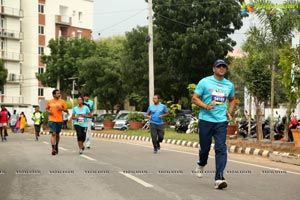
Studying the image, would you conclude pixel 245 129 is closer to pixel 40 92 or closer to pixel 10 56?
pixel 10 56

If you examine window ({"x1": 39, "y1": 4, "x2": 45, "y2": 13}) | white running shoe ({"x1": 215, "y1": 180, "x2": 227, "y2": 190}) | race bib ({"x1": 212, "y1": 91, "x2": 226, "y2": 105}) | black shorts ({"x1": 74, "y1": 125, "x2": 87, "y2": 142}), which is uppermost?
window ({"x1": 39, "y1": 4, "x2": 45, "y2": 13})

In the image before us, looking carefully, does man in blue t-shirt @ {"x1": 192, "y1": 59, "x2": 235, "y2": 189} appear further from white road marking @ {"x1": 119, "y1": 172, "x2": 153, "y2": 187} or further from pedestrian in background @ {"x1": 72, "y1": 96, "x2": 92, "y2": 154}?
pedestrian in background @ {"x1": 72, "y1": 96, "x2": 92, "y2": 154}

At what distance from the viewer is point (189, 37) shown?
38375 mm

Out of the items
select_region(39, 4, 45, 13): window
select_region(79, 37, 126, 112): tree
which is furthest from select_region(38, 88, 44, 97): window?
select_region(79, 37, 126, 112): tree

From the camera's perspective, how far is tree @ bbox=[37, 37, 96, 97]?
53125 millimetres

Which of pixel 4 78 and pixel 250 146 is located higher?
pixel 4 78

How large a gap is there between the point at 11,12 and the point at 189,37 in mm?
34547

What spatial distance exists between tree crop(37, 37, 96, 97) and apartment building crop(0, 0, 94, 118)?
470 inches

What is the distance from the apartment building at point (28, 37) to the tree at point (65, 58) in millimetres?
11928

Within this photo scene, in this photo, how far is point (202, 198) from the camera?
724cm

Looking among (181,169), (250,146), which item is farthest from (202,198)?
(250,146)

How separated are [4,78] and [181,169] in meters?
49.9

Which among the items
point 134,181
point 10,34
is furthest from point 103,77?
point 134,181

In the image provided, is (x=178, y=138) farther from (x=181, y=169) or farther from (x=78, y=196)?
(x=78, y=196)
